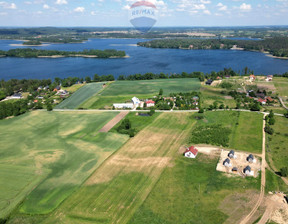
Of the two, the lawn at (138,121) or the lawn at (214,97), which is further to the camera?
the lawn at (214,97)

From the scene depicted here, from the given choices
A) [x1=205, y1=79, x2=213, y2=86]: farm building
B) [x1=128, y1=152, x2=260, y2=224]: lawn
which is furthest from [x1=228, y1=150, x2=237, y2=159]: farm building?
[x1=205, y1=79, x2=213, y2=86]: farm building

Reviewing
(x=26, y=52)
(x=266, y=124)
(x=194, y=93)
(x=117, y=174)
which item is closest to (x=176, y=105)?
(x=194, y=93)

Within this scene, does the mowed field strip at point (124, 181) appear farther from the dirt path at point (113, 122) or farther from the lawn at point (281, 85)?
the lawn at point (281, 85)

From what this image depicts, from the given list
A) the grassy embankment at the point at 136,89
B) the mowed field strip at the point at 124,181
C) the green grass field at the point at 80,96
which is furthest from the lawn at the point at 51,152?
the grassy embankment at the point at 136,89

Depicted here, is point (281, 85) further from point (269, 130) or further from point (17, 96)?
point (17, 96)

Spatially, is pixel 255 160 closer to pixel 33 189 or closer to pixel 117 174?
pixel 117 174
